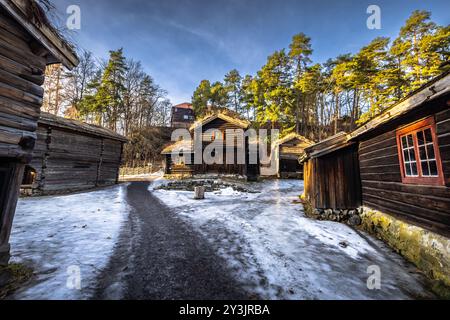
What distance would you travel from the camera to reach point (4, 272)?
2957 millimetres

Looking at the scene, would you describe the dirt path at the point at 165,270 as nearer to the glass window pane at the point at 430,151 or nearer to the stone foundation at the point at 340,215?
the glass window pane at the point at 430,151

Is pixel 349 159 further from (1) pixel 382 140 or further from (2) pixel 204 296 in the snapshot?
(2) pixel 204 296

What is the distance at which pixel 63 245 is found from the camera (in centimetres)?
443

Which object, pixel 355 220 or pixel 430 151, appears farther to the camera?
pixel 355 220

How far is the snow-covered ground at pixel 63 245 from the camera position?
2.87m

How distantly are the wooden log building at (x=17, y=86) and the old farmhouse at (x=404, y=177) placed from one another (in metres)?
7.71

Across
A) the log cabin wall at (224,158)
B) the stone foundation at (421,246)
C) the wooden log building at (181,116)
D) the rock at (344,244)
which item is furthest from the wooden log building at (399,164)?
the wooden log building at (181,116)

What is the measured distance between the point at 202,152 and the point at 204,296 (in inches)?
650

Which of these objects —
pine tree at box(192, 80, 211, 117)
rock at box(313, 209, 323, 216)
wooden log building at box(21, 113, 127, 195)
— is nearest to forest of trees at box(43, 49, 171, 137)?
pine tree at box(192, 80, 211, 117)

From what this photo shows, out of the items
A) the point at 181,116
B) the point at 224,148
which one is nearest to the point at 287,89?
the point at 224,148

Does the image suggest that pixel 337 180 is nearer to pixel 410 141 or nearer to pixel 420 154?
pixel 410 141

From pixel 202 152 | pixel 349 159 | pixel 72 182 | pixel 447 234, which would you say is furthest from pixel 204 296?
pixel 202 152

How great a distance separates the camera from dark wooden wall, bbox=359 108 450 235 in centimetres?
357

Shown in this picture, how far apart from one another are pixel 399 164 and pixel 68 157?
57.3ft
